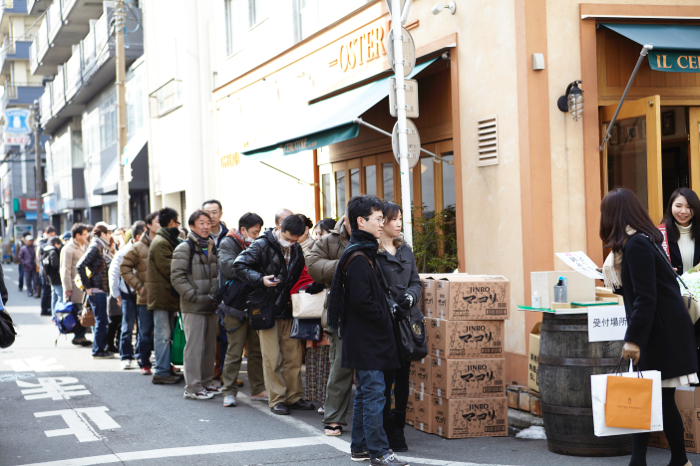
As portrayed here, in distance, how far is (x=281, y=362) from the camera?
24.8ft

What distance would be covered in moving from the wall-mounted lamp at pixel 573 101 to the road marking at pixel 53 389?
617cm

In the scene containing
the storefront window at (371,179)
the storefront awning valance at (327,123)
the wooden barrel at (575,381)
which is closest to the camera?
the wooden barrel at (575,381)

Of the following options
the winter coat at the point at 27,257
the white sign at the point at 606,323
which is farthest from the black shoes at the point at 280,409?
the winter coat at the point at 27,257

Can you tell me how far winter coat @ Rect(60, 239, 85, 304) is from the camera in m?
12.5

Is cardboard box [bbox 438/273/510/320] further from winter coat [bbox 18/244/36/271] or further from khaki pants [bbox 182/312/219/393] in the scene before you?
winter coat [bbox 18/244/36/271]

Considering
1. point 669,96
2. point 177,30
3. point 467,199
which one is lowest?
point 467,199

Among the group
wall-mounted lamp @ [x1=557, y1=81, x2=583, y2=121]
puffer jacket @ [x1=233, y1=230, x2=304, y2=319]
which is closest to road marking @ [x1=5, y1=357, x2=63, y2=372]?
puffer jacket @ [x1=233, y1=230, x2=304, y2=319]

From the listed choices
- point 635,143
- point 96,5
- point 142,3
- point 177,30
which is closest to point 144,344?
point 635,143

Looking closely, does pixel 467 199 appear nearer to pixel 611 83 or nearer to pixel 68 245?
pixel 611 83

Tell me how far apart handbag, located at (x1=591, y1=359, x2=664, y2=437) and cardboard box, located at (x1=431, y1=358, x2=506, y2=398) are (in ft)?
5.20

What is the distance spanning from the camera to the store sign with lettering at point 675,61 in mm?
7449

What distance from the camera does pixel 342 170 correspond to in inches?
493

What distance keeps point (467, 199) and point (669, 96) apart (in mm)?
2497

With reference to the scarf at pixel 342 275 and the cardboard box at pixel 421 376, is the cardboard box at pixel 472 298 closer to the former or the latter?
the cardboard box at pixel 421 376
